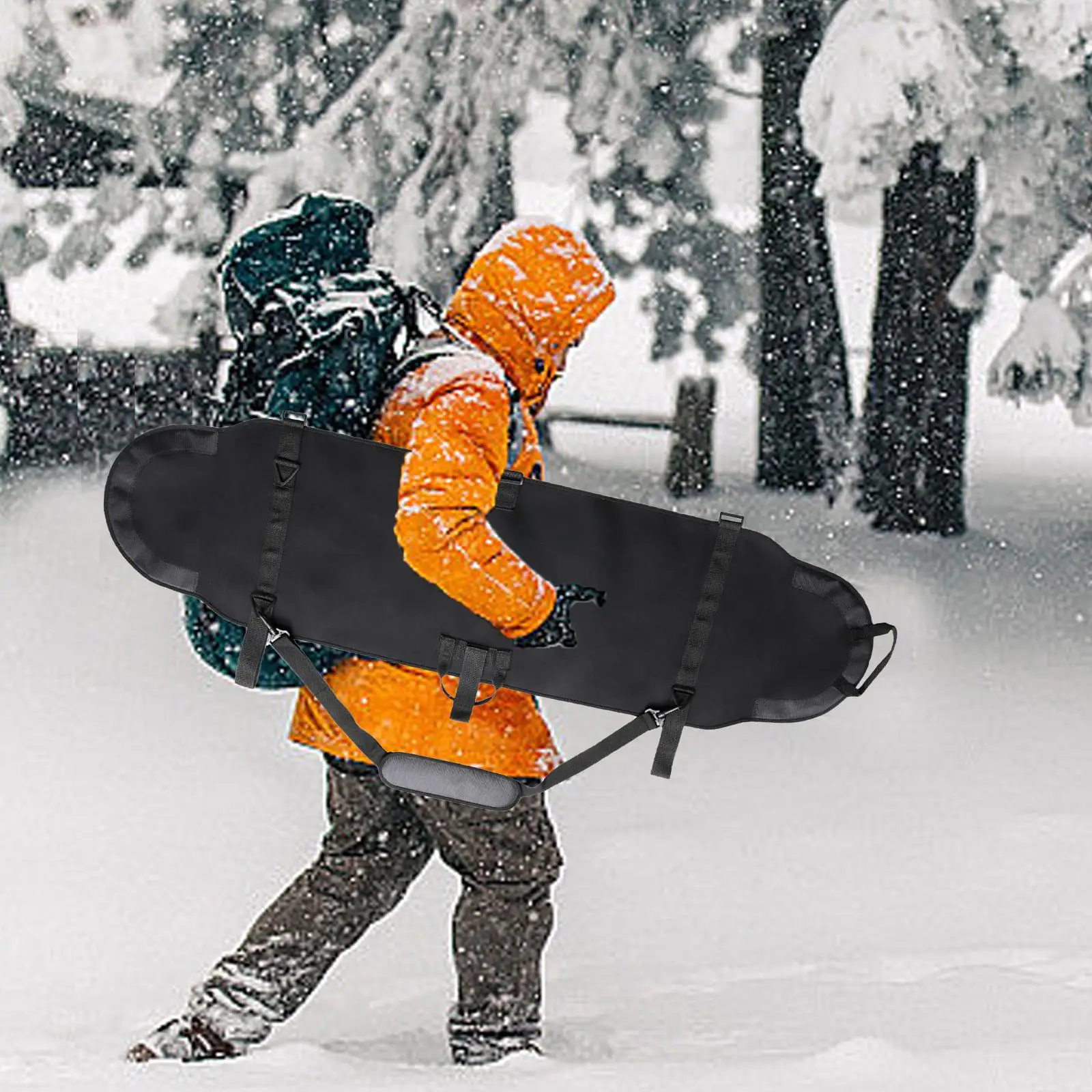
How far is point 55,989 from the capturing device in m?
5.06

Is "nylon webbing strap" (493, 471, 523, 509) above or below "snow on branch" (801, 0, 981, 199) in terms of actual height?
below

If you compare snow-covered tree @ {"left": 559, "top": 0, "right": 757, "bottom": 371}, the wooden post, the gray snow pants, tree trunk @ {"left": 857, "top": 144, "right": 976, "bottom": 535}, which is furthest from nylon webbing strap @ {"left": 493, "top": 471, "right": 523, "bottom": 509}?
the wooden post

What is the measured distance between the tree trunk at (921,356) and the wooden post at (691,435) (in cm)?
159

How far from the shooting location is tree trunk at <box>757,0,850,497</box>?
13.1 m

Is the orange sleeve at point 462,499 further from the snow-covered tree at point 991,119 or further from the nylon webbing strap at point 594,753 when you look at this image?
the snow-covered tree at point 991,119

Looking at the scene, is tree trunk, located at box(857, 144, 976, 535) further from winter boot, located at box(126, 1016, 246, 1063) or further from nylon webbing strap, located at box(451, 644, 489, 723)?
winter boot, located at box(126, 1016, 246, 1063)

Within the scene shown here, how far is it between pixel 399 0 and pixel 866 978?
8054 millimetres

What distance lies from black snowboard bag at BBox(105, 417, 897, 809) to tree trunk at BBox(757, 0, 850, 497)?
918 centimetres

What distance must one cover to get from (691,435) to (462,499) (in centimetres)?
1060

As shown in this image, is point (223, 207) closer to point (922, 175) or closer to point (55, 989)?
point (922, 175)

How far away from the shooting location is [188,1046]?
4105 mm

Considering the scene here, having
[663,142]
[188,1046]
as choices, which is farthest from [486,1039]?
[663,142]

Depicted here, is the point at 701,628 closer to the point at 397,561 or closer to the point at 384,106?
the point at 397,561

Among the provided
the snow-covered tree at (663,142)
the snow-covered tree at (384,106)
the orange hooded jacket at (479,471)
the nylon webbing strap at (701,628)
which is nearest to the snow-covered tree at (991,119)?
the snow-covered tree at (663,142)
